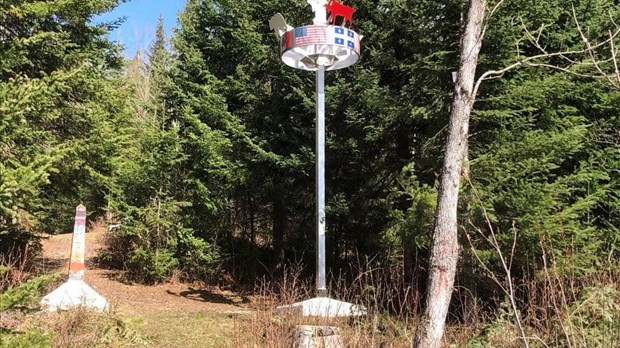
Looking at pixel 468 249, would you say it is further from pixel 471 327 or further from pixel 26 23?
pixel 26 23

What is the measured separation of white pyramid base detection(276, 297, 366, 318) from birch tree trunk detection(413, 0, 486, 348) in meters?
1.10

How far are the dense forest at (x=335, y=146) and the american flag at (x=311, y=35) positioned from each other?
145 centimetres

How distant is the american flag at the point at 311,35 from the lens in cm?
795

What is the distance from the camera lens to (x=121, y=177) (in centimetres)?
1320

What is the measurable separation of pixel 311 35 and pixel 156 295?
285 inches

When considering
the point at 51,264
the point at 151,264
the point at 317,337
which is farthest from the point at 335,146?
the point at 51,264

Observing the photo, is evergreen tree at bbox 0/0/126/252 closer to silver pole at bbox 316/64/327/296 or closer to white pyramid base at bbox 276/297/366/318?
silver pole at bbox 316/64/327/296

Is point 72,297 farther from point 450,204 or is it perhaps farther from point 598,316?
point 598,316

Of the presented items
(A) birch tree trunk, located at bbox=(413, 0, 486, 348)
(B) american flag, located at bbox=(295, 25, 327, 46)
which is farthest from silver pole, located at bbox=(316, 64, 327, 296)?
(A) birch tree trunk, located at bbox=(413, 0, 486, 348)

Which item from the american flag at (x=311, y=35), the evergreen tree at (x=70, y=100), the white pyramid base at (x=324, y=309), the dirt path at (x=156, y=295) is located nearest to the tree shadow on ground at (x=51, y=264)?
the dirt path at (x=156, y=295)

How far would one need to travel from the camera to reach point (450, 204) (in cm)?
409

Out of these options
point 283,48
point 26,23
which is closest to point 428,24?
point 283,48

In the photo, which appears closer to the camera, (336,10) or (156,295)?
(336,10)

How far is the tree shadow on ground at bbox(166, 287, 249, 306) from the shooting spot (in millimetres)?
11663
